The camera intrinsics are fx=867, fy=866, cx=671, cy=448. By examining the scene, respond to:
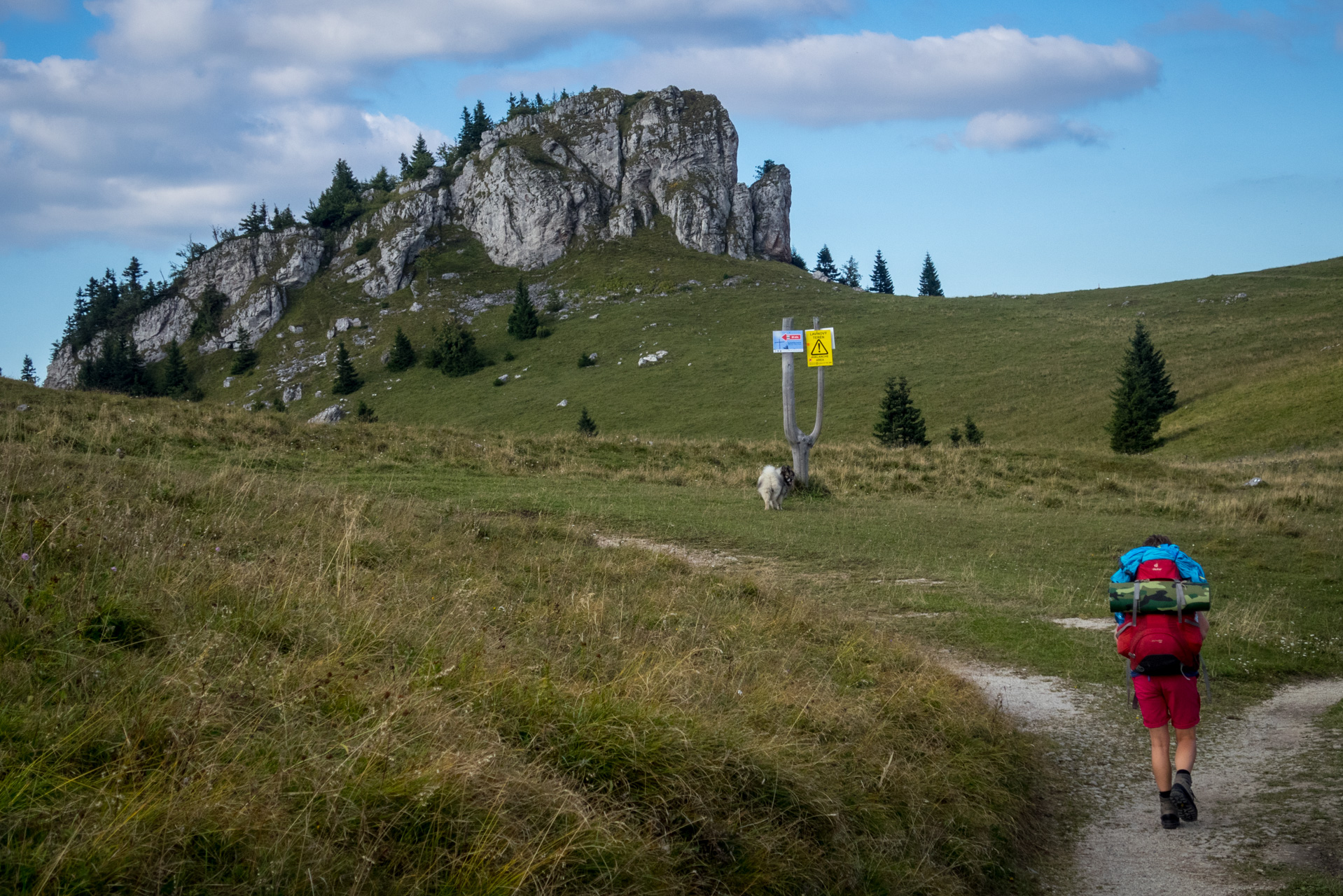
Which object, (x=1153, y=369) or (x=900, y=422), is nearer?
(x=900, y=422)

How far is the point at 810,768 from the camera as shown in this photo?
4.95 metres

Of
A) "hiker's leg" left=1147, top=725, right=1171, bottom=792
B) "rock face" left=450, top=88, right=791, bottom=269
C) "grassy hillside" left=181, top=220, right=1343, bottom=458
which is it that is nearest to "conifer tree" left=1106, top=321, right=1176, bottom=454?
"grassy hillside" left=181, top=220, right=1343, bottom=458

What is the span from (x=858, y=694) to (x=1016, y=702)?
2.23 meters

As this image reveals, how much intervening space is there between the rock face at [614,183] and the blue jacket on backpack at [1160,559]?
116819 mm

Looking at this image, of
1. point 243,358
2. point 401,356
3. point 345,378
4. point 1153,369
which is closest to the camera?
point 1153,369

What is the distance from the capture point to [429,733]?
12.8ft

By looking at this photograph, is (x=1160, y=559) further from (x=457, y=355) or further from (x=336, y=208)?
(x=336, y=208)

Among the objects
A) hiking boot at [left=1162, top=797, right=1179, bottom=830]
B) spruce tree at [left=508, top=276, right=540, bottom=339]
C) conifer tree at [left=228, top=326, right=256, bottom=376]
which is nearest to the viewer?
hiking boot at [left=1162, top=797, right=1179, bottom=830]

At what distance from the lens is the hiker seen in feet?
19.0

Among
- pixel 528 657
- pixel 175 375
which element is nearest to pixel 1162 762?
pixel 528 657

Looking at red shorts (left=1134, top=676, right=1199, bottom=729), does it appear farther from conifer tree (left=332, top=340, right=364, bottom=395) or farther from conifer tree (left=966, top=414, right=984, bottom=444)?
conifer tree (left=332, top=340, right=364, bottom=395)

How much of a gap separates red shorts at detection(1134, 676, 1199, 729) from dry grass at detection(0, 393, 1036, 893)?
0.95 m

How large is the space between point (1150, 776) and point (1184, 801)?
3.08 ft

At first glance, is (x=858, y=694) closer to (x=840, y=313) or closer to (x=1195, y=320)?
(x=1195, y=320)
